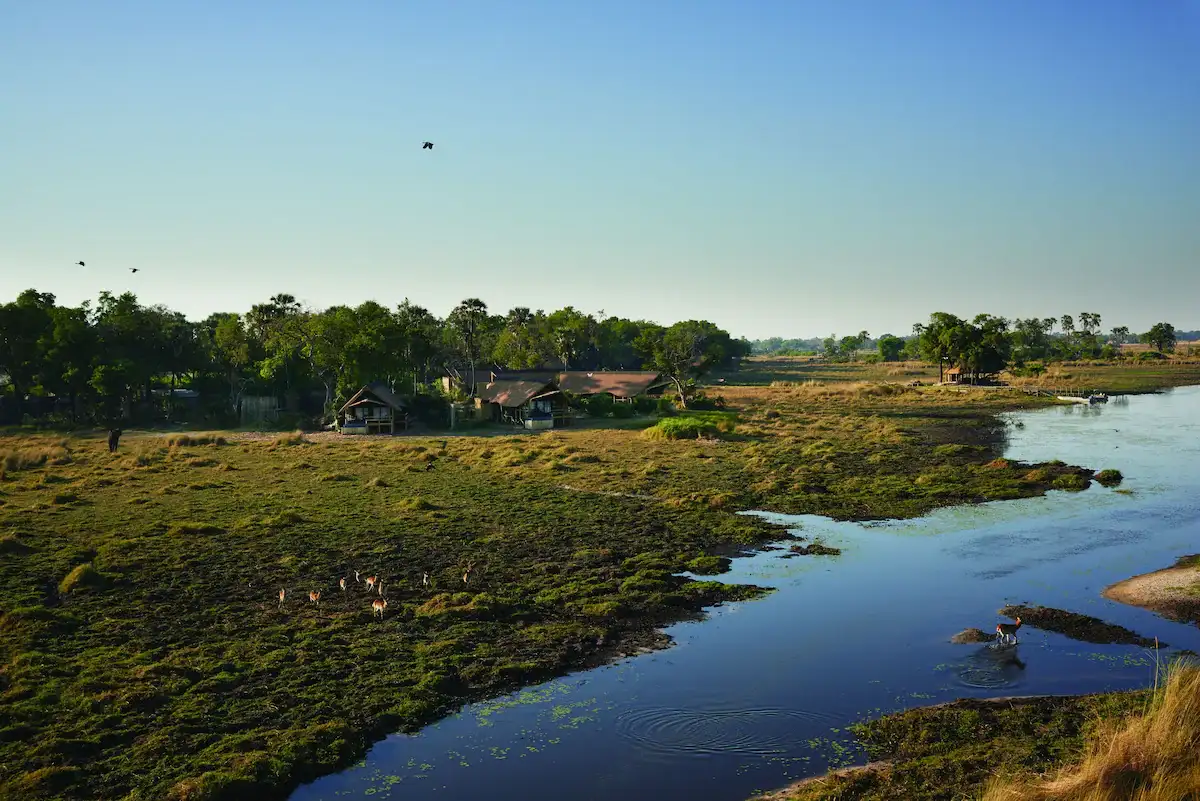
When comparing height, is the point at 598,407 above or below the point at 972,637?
above

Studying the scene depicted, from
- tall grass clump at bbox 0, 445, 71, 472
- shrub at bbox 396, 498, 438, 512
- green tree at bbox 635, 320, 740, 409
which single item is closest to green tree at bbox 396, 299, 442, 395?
green tree at bbox 635, 320, 740, 409

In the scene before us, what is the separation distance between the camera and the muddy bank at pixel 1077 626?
20656mm

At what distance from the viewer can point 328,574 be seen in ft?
86.6

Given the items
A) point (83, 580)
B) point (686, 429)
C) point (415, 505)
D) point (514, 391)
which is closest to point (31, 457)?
point (415, 505)

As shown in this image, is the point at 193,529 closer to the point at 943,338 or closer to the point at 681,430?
the point at 681,430

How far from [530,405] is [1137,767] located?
63.4 m

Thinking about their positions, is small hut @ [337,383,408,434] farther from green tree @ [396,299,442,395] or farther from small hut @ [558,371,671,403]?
small hut @ [558,371,671,403]

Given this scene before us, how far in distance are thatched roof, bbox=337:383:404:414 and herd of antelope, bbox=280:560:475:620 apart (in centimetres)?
4671

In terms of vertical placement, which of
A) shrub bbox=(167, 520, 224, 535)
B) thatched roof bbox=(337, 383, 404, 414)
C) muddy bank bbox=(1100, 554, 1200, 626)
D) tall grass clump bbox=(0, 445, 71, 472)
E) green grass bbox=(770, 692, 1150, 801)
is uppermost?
thatched roof bbox=(337, 383, 404, 414)

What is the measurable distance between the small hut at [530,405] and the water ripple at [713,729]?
55861 mm

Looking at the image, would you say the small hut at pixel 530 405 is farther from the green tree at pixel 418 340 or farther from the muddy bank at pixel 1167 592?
the muddy bank at pixel 1167 592

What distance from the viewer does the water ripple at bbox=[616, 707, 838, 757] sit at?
15656mm

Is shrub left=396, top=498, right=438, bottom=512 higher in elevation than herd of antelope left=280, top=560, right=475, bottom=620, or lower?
higher

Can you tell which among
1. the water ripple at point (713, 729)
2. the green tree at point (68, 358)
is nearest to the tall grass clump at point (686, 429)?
Result: the water ripple at point (713, 729)
